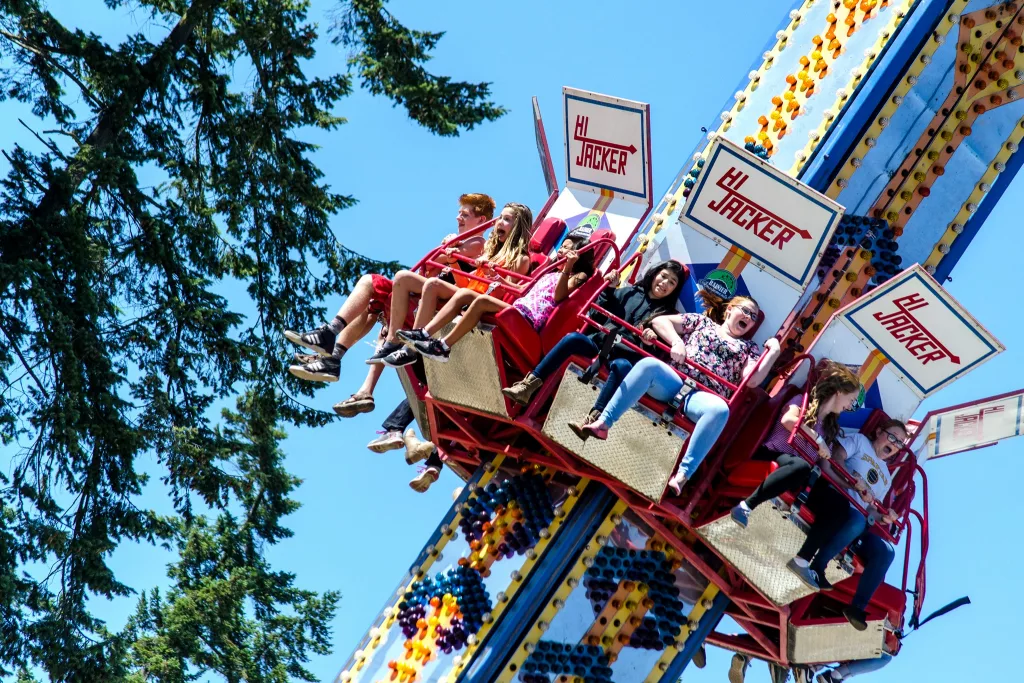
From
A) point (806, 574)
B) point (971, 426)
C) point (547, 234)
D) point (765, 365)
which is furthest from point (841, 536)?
point (547, 234)

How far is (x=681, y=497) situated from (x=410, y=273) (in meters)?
2.39

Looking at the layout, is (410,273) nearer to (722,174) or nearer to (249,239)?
(722,174)

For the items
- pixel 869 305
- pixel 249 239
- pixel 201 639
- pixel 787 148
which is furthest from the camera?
pixel 201 639

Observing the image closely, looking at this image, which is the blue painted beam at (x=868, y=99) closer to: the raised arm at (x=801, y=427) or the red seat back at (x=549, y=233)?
the red seat back at (x=549, y=233)

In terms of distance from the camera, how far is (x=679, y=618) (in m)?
10.6

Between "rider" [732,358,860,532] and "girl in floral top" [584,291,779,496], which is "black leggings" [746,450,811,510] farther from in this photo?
"girl in floral top" [584,291,779,496]

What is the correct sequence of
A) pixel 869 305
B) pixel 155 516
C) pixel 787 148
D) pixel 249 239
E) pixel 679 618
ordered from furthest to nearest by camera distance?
1. pixel 249 239
2. pixel 155 516
3. pixel 787 148
4. pixel 679 618
5. pixel 869 305

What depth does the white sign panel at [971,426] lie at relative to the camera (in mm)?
10555

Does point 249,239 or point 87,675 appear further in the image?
point 249,239

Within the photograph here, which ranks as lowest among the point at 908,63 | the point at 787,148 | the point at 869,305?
A: the point at 869,305

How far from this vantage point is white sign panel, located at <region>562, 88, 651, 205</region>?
1135 cm

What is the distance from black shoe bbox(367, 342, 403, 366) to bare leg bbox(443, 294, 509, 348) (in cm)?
35

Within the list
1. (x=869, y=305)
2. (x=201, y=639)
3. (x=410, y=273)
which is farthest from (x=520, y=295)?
(x=201, y=639)

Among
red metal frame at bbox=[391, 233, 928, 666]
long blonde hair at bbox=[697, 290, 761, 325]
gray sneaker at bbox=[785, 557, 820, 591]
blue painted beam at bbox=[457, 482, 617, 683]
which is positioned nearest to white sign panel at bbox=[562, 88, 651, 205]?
red metal frame at bbox=[391, 233, 928, 666]
